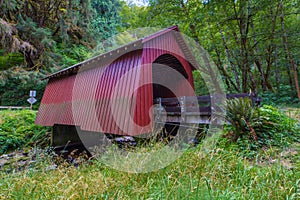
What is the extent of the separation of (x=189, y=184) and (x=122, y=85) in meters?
3.48

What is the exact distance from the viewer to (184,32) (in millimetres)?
9633

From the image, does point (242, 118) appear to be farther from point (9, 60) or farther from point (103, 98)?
point (9, 60)

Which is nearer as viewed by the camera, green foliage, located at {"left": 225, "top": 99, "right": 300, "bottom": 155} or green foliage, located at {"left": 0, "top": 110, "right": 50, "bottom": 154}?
green foliage, located at {"left": 225, "top": 99, "right": 300, "bottom": 155}

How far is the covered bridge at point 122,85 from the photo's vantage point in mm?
4859

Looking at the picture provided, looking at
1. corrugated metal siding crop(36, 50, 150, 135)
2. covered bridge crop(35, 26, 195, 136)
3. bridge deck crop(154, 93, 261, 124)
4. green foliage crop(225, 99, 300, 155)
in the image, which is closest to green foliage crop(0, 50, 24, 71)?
covered bridge crop(35, 26, 195, 136)

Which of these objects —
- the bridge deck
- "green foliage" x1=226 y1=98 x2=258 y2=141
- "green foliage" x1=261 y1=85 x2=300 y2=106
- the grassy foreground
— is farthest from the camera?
"green foliage" x1=261 y1=85 x2=300 y2=106

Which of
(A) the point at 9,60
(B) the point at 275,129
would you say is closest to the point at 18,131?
(A) the point at 9,60

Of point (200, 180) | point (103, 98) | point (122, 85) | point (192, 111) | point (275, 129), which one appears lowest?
point (200, 180)

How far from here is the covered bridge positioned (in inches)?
191

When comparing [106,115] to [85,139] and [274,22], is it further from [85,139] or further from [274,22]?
[274,22]

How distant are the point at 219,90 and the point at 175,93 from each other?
3.13m

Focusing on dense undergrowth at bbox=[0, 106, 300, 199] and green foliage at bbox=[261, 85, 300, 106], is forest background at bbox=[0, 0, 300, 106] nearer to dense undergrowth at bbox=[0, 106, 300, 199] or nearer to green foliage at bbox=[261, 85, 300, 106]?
green foliage at bbox=[261, 85, 300, 106]

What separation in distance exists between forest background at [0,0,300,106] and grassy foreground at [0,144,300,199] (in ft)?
22.7

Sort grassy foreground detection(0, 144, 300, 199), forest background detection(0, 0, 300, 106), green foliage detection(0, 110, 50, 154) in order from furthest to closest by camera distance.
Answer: green foliage detection(0, 110, 50, 154) < forest background detection(0, 0, 300, 106) < grassy foreground detection(0, 144, 300, 199)
